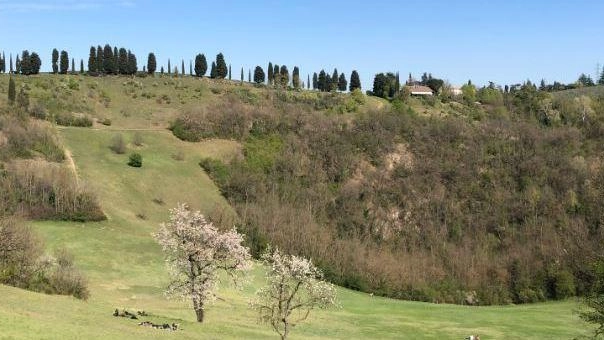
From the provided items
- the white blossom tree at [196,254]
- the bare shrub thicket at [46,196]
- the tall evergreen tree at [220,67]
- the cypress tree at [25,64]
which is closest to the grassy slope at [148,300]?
the white blossom tree at [196,254]

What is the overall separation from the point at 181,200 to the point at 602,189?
76.3 metres

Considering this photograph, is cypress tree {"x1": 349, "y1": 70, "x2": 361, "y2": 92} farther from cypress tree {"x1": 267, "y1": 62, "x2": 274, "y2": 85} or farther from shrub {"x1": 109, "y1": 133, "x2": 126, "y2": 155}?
shrub {"x1": 109, "y1": 133, "x2": 126, "y2": 155}

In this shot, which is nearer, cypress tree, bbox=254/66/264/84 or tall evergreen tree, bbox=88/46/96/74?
tall evergreen tree, bbox=88/46/96/74

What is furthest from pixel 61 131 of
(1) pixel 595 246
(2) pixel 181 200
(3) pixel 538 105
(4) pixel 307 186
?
(3) pixel 538 105

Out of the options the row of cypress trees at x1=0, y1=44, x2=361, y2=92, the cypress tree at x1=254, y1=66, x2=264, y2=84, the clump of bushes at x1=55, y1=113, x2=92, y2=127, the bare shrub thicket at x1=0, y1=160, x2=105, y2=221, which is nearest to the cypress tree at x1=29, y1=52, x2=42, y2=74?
the row of cypress trees at x1=0, y1=44, x2=361, y2=92

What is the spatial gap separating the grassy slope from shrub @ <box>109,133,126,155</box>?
132 centimetres

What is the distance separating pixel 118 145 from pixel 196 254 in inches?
2483

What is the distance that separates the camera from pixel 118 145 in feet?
333

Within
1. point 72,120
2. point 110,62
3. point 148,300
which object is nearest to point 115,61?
point 110,62

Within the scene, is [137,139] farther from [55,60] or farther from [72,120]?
[55,60]

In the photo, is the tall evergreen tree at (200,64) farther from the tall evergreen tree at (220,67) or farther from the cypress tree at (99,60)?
the cypress tree at (99,60)

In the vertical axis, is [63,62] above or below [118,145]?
above

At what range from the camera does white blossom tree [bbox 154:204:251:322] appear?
43.5 metres

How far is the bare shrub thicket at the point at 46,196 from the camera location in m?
75.6
